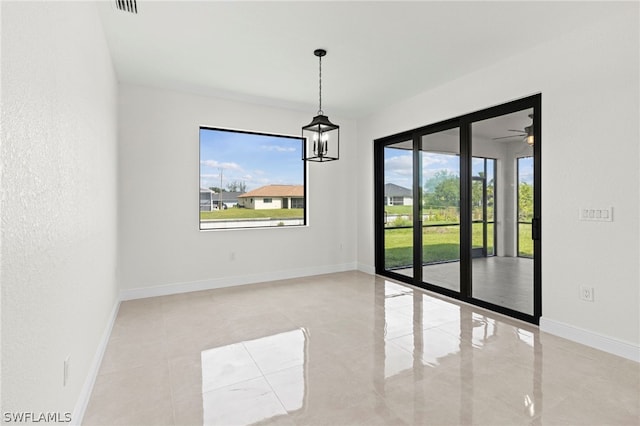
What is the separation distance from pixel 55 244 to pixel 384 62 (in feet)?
11.1

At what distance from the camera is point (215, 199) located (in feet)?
16.6

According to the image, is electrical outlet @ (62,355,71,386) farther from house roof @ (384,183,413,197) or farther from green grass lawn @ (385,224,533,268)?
house roof @ (384,183,413,197)

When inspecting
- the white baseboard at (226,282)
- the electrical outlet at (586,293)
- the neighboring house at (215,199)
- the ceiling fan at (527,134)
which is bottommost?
the white baseboard at (226,282)

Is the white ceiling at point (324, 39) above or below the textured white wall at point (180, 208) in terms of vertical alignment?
above

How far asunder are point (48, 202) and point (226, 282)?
12.1 feet

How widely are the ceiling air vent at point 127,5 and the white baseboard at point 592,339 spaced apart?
14.9 feet

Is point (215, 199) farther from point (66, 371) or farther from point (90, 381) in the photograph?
point (66, 371)

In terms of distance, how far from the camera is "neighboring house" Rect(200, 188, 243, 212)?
4.94m

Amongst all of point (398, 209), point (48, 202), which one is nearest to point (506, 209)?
point (398, 209)

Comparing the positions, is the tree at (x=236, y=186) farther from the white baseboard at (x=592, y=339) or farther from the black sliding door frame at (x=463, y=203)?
the white baseboard at (x=592, y=339)

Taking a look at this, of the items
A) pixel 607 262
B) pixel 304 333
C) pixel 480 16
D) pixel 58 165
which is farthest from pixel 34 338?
pixel 607 262

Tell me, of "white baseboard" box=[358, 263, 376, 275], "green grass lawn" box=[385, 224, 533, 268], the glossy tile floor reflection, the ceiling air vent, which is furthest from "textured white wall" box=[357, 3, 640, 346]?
the ceiling air vent

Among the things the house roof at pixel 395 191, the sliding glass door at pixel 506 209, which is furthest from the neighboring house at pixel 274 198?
the sliding glass door at pixel 506 209

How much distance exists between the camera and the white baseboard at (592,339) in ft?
8.86
